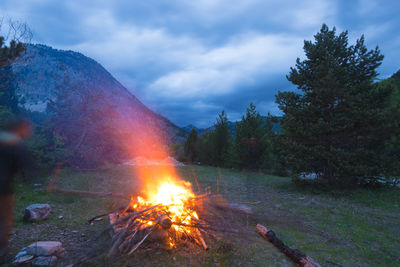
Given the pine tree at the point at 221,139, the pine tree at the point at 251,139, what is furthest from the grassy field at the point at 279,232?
the pine tree at the point at 221,139

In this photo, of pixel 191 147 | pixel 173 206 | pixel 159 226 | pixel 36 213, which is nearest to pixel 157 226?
pixel 159 226

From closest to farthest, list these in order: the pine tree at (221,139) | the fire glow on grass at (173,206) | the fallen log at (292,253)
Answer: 1. the fallen log at (292,253)
2. the fire glow on grass at (173,206)
3. the pine tree at (221,139)

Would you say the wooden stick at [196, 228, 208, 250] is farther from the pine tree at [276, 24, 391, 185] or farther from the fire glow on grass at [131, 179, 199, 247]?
the pine tree at [276, 24, 391, 185]

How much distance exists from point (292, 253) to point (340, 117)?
826 cm

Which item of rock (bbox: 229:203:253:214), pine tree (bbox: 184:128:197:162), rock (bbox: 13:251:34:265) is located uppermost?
pine tree (bbox: 184:128:197:162)

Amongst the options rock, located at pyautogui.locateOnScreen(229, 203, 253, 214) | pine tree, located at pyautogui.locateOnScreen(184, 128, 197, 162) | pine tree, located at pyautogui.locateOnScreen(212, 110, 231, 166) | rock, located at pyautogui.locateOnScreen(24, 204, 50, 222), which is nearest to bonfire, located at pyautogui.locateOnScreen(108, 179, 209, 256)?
rock, located at pyautogui.locateOnScreen(229, 203, 253, 214)

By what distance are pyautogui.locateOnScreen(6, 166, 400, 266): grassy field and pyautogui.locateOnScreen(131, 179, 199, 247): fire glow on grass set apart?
0.50 metres

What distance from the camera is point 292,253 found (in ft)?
12.0

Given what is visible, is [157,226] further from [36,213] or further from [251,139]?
[251,139]

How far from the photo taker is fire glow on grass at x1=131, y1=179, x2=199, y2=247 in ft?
13.8

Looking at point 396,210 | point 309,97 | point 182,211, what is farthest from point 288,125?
point 182,211

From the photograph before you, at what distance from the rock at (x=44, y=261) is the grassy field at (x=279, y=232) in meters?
0.22

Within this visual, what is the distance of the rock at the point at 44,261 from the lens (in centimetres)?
317

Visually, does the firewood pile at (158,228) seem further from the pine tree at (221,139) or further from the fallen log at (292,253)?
the pine tree at (221,139)
